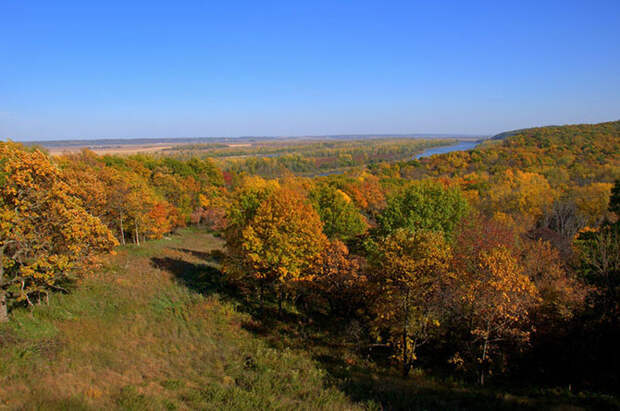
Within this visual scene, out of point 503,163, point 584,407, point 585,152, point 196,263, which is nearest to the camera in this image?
point 584,407

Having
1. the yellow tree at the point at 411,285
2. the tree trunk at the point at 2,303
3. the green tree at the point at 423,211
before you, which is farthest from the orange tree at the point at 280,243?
the tree trunk at the point at 2,303

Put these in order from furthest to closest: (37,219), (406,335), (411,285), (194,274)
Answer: (194,274)
(406,335)
(411,285)
(37,219)

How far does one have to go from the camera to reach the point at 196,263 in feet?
125

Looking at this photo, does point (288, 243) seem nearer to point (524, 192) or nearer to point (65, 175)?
point (65, 175)

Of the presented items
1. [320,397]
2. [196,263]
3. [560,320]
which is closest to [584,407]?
[560,320]

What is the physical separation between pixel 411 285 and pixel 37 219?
19.2 metres

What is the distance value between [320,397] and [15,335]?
14063mm

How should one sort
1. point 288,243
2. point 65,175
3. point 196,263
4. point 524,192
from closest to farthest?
point 65,175 < point 288,243 < point 196,263 < point 524,192

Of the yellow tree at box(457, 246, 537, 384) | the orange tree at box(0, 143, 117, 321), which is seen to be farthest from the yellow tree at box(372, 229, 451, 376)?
the orange tree at box(0, 143, 117, 321)

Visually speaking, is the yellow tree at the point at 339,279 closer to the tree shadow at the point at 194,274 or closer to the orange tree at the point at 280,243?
the orange tree at the point at 280,243

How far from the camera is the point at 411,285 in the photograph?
18.2 metres

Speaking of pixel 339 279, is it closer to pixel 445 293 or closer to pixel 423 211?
pixel 445 293

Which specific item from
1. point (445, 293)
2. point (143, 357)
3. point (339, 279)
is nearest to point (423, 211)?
point (339, 279)

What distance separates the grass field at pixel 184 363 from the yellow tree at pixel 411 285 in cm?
280
